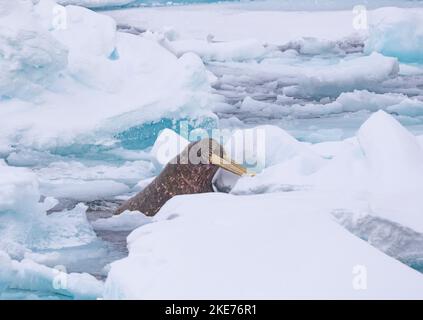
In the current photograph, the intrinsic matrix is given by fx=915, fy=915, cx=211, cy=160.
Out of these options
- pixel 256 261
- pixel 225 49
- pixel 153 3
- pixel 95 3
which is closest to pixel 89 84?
pixel 95 3

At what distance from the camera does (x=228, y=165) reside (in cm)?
671

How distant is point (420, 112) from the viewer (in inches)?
385

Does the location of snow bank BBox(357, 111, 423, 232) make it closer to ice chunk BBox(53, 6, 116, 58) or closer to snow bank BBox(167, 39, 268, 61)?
ice chunk BBox(53, 6, 116, 58)

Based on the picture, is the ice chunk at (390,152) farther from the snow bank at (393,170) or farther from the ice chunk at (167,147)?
the ice chunk at (167,147)

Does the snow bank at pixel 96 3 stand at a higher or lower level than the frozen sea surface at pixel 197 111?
higher

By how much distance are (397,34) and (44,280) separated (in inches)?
281

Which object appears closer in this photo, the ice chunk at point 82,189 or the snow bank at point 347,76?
the ice chunk at point 82,189

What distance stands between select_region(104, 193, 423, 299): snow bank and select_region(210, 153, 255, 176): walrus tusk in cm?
144

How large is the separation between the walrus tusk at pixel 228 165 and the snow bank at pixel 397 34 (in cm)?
477

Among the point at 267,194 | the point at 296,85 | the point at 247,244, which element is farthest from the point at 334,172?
the point at 296,85

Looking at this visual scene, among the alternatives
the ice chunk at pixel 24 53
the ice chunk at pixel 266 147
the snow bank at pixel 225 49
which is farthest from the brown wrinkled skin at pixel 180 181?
the snow bank at pixel 225 49

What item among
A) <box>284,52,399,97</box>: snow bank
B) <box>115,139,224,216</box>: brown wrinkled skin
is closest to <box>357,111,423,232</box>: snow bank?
<box>115,139,224,216</box>: brown wrinkled skin

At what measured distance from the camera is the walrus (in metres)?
6.66

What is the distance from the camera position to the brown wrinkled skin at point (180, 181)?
6656mm
